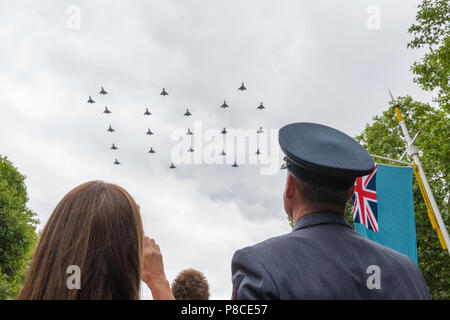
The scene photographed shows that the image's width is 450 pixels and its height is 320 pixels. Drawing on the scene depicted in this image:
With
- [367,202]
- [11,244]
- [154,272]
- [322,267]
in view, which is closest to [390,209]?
[367,202]

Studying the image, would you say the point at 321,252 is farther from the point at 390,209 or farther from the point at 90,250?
the point at 390,209

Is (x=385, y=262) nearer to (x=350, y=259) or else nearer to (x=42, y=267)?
(x=350, y=259)

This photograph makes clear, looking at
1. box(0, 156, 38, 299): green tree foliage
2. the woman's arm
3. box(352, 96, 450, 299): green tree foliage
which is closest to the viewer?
the woman's arm

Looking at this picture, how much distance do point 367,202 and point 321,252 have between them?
445 inches

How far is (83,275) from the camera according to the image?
7.61ft

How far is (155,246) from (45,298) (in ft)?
4.09

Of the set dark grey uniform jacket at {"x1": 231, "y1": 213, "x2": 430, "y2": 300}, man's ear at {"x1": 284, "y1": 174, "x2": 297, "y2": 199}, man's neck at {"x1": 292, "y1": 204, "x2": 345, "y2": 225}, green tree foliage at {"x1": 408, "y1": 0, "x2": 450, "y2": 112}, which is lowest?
dark grey uniform jacket at {"x1": 231, "y1": 213, "x2": 430, "y2": 300}

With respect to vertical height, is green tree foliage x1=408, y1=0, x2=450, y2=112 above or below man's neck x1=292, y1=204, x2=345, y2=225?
above

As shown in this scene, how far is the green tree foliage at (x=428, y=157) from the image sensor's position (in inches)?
810

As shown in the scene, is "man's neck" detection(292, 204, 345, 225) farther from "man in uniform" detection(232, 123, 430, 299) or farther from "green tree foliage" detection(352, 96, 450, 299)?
"green tree foliage" detection(352, 96, 450, 299)

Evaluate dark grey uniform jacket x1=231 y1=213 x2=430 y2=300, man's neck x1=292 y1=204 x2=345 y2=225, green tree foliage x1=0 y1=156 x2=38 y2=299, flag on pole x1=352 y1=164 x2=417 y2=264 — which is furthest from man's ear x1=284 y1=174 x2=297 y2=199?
green tree foliage x1=0 y1=156 x2=38 y2=299

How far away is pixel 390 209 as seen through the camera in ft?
40.4

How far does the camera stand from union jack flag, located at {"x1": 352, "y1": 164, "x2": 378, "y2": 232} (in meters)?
12.8

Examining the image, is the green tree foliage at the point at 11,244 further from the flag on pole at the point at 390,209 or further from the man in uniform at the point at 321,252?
the man in uniform at the point at 321,252
